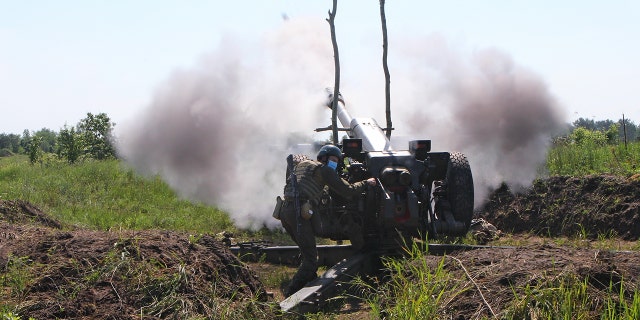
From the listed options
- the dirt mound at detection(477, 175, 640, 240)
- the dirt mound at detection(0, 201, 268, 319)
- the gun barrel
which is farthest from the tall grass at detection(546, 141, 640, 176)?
the dirt mound at detection(0, 201, 268, 319)

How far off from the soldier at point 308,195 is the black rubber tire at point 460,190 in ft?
5.72

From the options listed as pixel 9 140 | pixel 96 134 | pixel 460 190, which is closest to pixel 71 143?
pixel 96 134

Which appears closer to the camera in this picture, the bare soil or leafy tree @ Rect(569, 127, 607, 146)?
the bare soil

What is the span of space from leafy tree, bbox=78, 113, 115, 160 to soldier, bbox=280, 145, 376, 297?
2484 centimetres

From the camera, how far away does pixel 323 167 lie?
8.09 metres

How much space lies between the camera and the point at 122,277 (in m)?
5.76

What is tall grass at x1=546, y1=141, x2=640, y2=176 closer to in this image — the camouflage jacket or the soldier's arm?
the soldier's arm

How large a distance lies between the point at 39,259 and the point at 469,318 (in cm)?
343

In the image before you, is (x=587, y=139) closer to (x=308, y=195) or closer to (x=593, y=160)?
(x=593, y=160)

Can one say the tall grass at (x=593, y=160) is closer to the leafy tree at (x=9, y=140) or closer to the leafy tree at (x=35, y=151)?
the leafy tree at (x=35, y=151)

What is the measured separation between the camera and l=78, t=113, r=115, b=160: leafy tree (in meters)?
32.3

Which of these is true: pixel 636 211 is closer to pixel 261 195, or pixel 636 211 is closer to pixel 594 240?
pixel 594 240

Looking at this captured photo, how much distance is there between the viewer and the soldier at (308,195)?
8.01 metres

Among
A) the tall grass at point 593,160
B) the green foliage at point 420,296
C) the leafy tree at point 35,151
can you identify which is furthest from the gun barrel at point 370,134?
the leafy tree at point 35,151
